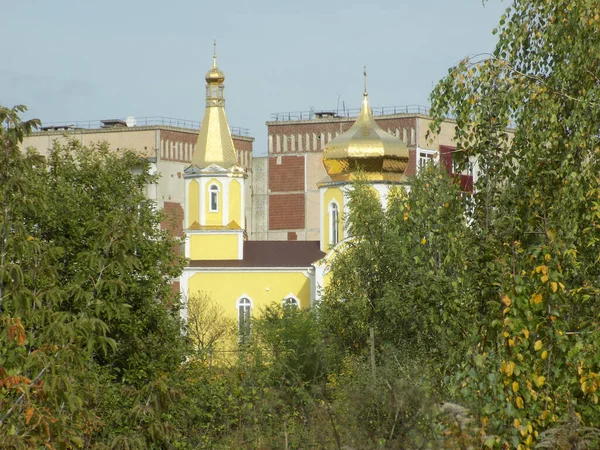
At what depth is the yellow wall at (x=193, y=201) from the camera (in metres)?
53.6

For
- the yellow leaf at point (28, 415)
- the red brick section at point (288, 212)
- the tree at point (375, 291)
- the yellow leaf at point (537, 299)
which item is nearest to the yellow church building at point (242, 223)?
the tree at point (375, 291)

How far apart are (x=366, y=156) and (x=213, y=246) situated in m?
6.89

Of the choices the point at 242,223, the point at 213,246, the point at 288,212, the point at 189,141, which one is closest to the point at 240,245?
the point at 213,246

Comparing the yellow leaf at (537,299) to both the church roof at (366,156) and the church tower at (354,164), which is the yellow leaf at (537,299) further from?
the church roof at (366,156)

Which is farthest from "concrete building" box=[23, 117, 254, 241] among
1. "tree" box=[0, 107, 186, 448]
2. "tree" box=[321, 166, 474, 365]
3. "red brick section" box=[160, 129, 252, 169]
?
"tree" box=[0, 107, 186, 448]

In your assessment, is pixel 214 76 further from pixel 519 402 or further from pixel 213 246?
pixel 519 402

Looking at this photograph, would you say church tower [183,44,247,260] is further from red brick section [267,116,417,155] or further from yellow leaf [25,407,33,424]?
yellow leaf [25,407,33,424]

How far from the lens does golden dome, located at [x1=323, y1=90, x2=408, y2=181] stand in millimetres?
51688

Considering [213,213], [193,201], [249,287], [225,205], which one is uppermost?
[193,201]

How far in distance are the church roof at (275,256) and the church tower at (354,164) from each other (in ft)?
2.99

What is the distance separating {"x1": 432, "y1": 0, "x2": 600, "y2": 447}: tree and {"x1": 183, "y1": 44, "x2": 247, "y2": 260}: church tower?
44500 millimetres

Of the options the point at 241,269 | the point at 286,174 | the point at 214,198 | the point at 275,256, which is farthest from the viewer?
the point at 286,174

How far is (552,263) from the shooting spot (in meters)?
7.96

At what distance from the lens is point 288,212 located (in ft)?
245
